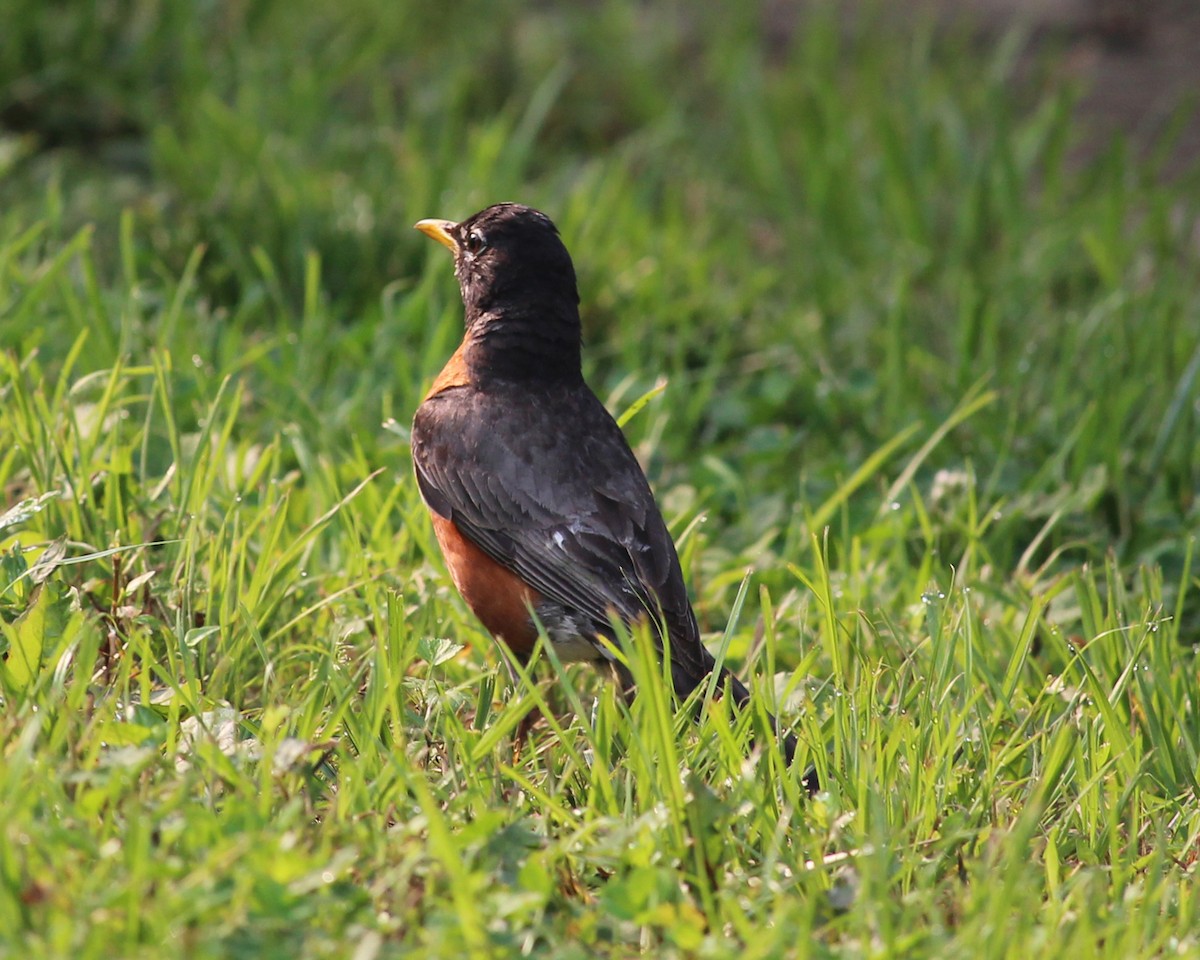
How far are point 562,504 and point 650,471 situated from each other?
1330mm

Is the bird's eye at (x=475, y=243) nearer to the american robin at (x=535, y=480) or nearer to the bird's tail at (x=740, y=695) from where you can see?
the american robin at (x=535, y=480)

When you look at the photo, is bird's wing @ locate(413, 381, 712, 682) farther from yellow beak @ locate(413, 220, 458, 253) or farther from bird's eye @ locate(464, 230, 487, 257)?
yellow beak @ locate(413, 220, 458, 253)

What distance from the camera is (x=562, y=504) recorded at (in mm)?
4289

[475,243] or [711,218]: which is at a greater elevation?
[475,243]

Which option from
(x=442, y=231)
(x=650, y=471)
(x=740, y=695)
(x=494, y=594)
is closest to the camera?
(x=740, y=695)

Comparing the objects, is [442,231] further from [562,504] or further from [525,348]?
[562,504]

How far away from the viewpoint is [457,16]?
354 inches

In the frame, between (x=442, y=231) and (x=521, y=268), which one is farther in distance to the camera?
(x=442, y=231)

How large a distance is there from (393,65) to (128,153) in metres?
1.84

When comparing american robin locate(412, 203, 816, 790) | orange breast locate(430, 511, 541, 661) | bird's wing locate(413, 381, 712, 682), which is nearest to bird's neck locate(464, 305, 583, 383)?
american robin locate(412, 203, 816, 790)

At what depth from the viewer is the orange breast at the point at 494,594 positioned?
13.6 ft

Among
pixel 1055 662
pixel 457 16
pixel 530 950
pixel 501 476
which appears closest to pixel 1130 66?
pixel 457 16

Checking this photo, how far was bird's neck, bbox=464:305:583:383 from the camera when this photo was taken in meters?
4.63

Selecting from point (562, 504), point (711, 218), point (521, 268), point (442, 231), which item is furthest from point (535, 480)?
point (711, 218)
